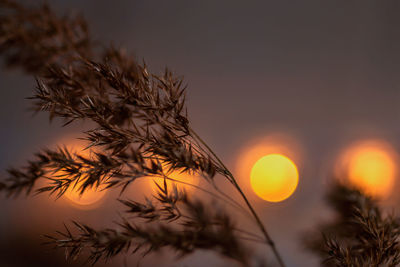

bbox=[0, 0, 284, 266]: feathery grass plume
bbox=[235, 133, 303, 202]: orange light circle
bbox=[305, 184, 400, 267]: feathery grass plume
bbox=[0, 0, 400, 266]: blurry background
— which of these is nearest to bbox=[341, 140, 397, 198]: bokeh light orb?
bbox=[0, 0, 400, 266]: blurry background

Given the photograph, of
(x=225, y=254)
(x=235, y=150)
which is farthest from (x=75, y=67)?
(x=235, y=150)

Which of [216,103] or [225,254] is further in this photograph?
[216,103]

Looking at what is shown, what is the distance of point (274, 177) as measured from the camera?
1.53 meters

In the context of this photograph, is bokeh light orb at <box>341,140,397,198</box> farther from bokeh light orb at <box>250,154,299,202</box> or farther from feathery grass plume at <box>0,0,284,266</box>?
feathery grass plume at <box>0,0,284,266</box>

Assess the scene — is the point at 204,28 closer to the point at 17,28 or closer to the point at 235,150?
the point at 235,150

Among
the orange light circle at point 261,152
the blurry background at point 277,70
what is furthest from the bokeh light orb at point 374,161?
the orange light circle at point 261,152

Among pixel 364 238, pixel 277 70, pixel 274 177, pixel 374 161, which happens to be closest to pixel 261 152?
pixel 274 177

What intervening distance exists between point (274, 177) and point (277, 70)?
556 millimetres

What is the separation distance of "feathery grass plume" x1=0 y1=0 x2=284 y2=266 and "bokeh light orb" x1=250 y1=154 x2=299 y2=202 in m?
0.97

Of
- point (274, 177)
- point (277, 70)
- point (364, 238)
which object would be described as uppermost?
point (277, 70)

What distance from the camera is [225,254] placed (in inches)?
20.0

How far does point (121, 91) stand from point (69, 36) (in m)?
0.31

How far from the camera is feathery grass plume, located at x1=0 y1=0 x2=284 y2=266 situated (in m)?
0.47

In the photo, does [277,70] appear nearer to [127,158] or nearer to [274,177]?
[274,177]
